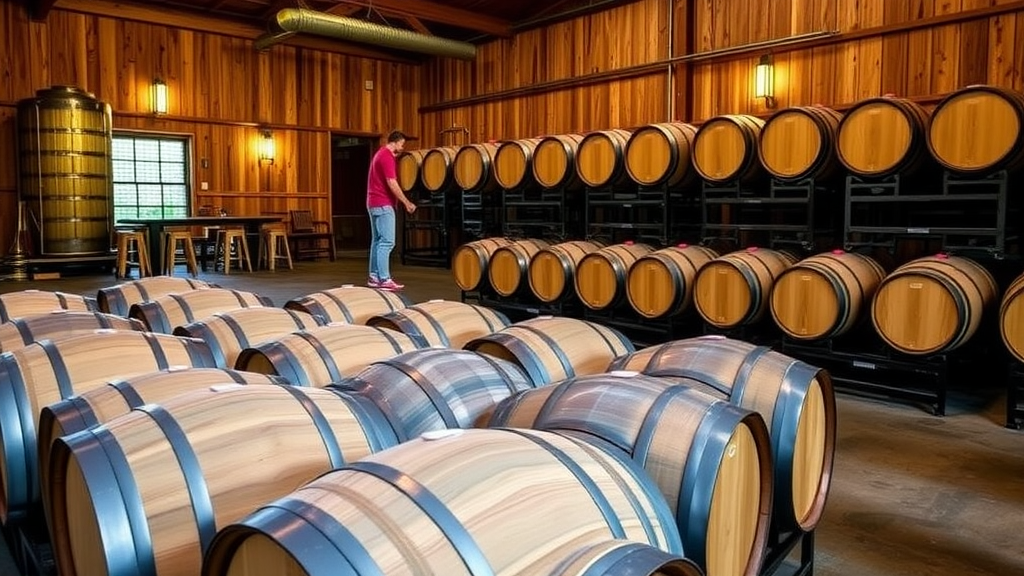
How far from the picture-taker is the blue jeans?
8.61 metres

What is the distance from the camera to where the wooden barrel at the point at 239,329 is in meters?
2.78

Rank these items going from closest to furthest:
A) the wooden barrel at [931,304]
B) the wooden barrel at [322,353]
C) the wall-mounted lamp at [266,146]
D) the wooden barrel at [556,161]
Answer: the wooden barrel at [322,353]
the wooden barrel at [931,304]
the wooden barrel at [556,161]
the wall-mounted lamp at [266,146]

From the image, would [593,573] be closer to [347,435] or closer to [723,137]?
[347,435]

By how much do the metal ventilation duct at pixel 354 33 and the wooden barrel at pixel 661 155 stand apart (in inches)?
257

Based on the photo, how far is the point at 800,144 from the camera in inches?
233

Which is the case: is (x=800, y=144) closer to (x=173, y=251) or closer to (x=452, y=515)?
(x=452, y=515)

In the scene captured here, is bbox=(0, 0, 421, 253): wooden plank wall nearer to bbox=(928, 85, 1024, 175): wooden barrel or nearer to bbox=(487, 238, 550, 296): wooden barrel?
bbox=(487, 238, 550, 296): wooden barrel

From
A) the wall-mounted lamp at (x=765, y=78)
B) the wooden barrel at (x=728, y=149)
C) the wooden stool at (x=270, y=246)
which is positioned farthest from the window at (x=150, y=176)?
the wooden barrel at (x=728, y=149)

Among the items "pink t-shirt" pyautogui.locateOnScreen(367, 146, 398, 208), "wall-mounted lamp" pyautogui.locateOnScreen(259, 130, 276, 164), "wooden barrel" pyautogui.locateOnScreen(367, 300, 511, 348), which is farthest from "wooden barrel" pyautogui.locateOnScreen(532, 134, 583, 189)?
"wall-mounted lamp" pyautogui.locateOnScreen(259, 130, 276, 164)

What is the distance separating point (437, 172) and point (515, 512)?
9.39 meters

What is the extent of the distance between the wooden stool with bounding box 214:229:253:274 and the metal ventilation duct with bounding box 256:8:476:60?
317cm

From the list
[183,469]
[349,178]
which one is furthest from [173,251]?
[183,469]

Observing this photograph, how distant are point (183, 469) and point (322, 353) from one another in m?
0.93

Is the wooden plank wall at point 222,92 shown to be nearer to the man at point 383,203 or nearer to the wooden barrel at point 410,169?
the wooden barrel at point 410,169
